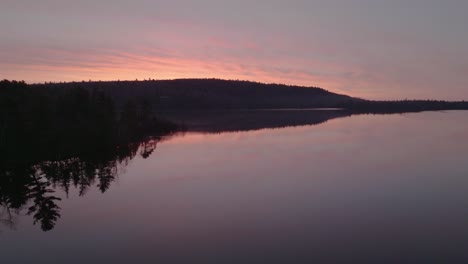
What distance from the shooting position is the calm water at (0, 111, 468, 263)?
10.4 m

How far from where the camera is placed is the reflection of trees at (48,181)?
14.1 m

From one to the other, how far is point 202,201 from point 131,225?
3543 millimetres

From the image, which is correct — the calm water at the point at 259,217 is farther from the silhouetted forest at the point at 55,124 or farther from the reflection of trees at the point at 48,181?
the silhouetted forest at the point at 55,124

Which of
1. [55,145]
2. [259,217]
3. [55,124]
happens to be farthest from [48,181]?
[55,124]

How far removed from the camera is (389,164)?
24.5 metres

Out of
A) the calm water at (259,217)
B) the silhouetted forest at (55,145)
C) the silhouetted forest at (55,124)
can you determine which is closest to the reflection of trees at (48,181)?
the silhouetted forest at (55,145)

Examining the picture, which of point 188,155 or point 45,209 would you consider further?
point 188,155

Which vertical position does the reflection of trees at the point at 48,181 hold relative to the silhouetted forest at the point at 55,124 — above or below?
below

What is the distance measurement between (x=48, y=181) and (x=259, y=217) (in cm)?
1048

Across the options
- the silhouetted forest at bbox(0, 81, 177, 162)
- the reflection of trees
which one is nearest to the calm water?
the reflection of trees

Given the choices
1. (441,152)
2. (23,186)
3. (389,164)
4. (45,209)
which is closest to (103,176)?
(23,186)

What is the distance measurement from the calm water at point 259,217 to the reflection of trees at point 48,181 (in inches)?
11.2

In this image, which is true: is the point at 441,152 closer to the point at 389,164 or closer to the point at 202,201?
the point at 389,164

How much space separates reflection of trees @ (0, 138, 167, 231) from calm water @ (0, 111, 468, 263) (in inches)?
11.2
